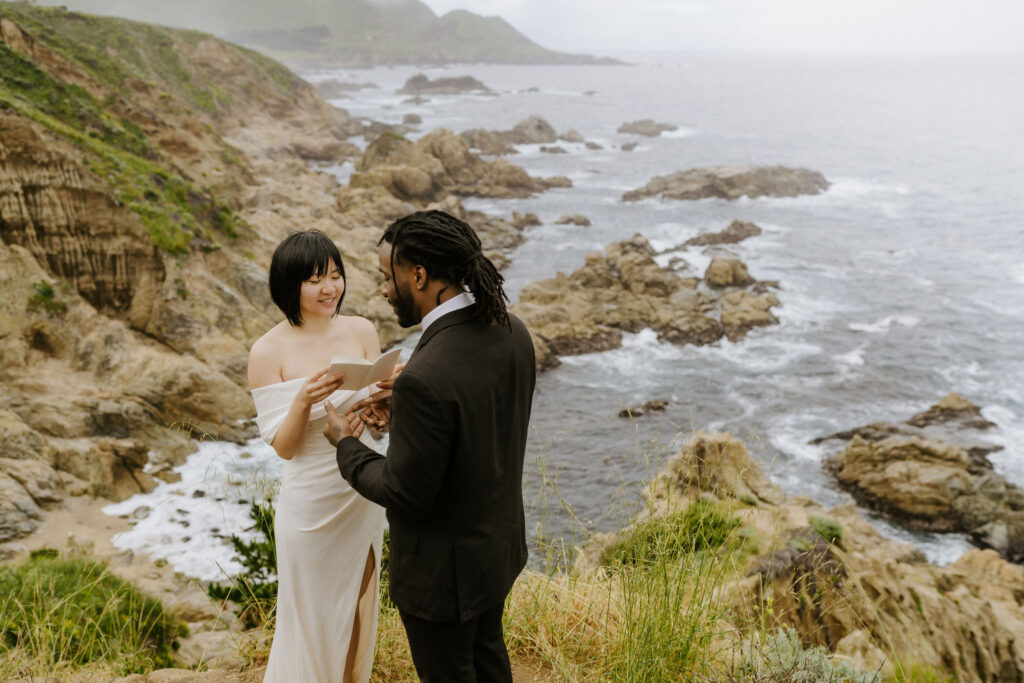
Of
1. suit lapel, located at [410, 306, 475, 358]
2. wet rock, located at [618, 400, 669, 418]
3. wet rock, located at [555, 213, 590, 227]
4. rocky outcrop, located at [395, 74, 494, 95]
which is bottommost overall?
wet rock, located at [618, 400, 669, 418]

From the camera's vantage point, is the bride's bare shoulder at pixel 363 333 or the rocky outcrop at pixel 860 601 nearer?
the bride's bare shoulder at pixel 363 333

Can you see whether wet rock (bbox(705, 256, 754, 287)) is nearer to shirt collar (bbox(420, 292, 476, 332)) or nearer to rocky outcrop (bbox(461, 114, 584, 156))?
shirt collar (bbox(420, 292, 476, 332))

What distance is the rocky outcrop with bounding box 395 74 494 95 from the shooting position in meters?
107

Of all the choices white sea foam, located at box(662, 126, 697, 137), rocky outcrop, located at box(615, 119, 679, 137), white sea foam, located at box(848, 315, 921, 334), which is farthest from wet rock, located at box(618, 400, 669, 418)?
white sea foam, located at box(662, 126, 697, 137)

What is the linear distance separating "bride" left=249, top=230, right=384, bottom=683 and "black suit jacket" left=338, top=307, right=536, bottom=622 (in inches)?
17.8

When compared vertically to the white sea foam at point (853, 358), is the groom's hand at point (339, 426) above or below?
above

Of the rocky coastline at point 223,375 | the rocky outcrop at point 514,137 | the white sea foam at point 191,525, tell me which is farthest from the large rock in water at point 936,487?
the rocky outcrop at point 514,137

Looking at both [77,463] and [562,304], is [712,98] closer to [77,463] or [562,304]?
[562,304]

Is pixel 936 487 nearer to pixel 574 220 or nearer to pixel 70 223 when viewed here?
pixel 70 223

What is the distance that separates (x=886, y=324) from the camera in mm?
26406

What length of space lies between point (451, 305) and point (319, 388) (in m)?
0.69

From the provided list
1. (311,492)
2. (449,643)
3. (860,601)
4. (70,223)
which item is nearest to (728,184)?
(70,223)

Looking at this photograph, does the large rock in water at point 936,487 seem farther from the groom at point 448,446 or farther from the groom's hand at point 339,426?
the groom's hand at point 339,426

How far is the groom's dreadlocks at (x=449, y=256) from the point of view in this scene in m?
2.32
